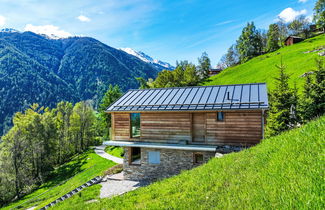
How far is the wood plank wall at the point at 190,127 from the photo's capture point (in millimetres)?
15258

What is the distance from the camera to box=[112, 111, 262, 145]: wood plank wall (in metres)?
15.3

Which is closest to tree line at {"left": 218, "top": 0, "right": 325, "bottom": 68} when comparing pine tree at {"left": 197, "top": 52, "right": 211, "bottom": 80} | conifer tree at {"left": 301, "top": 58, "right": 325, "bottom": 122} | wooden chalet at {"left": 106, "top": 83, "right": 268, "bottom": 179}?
pine tree at {"left": 197, "top": 52, "right": 211, "bottom": 80}

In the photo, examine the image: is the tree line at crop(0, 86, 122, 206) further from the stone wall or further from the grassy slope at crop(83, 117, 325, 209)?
the grassy slope at crop(83, 117, 325, 209)

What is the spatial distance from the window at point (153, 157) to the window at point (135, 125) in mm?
2175

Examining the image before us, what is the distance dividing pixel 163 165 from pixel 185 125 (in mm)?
4133

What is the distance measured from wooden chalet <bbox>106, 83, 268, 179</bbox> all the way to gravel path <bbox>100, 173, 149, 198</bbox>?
2.82 feet

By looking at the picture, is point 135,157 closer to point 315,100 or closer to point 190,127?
point 190,127

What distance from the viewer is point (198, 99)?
1756 cm

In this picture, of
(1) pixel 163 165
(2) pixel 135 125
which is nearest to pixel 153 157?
(1) pixel 163 165

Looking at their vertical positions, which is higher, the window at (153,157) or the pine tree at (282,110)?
the pine tree at (282,110)

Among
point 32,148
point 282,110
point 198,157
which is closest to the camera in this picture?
point 282,110

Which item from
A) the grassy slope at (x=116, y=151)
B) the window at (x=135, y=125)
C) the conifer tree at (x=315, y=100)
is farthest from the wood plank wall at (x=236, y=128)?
the grassy slope at (x=116, y=151)

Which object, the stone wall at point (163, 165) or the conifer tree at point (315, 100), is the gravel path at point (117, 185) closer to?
the stone wall at point (163, 165)

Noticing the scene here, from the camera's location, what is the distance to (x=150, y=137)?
722 inches
